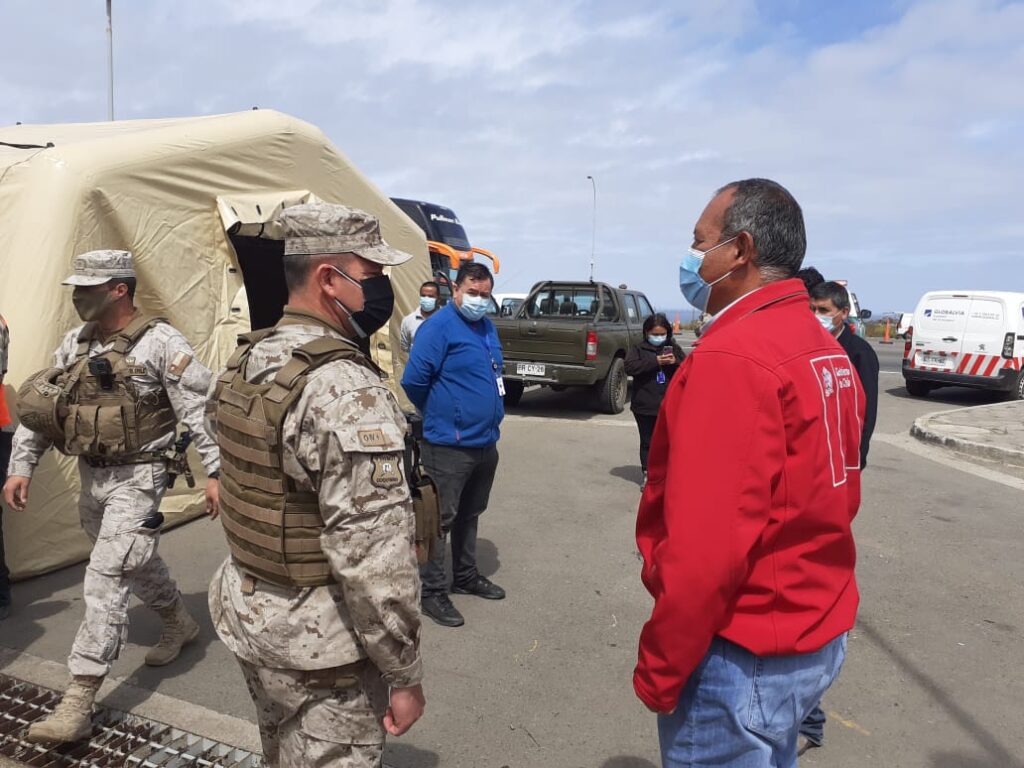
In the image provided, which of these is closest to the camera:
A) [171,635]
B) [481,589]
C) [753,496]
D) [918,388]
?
[753,496]

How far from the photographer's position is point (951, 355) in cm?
1262

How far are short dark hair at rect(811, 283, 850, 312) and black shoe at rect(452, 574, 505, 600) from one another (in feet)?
8.20

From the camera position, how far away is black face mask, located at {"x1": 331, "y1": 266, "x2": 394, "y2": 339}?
1.90m

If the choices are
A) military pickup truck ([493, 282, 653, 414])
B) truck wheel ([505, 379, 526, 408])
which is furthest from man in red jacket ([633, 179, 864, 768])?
truck wheel ([505, 379, 526, 408])

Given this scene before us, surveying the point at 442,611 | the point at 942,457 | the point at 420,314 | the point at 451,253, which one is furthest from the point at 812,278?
the point at 451,253

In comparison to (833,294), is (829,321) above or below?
below

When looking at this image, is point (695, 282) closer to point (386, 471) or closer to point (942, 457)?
point (386, 471)

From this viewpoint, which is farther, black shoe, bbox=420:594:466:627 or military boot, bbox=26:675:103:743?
black shoe, bbox=420:594:466:627

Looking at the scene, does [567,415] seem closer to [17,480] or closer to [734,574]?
[17,480]

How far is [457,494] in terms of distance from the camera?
4023mm

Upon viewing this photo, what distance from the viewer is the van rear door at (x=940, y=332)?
12.6 meters

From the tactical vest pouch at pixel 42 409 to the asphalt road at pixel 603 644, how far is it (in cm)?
122

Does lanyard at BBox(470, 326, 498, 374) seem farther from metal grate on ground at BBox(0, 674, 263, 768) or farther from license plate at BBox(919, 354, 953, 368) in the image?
license plate at BBox(919, 354, 953, 368)

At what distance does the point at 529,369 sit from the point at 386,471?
343 inches
